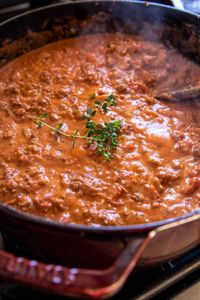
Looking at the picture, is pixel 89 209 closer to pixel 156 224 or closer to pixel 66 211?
pixel 66 211

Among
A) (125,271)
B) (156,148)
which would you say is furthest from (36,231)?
(156,148)

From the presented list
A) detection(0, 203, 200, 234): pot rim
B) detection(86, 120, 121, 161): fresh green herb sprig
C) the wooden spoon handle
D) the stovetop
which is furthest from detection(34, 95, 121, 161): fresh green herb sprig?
detection(0, 203, 200, 234): pot rim

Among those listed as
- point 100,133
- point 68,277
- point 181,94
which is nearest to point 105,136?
point 100,133

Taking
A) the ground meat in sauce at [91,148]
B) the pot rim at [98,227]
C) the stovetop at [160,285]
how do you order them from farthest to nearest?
the ground meat in sauce at [91,148]
the stovetop at [160,285]
the pot rim at [98,227]

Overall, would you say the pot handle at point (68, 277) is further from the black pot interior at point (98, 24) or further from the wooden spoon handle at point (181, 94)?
the black pot interior at point (98, 24)

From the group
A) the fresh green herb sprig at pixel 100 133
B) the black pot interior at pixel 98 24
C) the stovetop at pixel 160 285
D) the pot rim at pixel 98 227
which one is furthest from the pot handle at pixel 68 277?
the black pot interior at pixel 98 24
